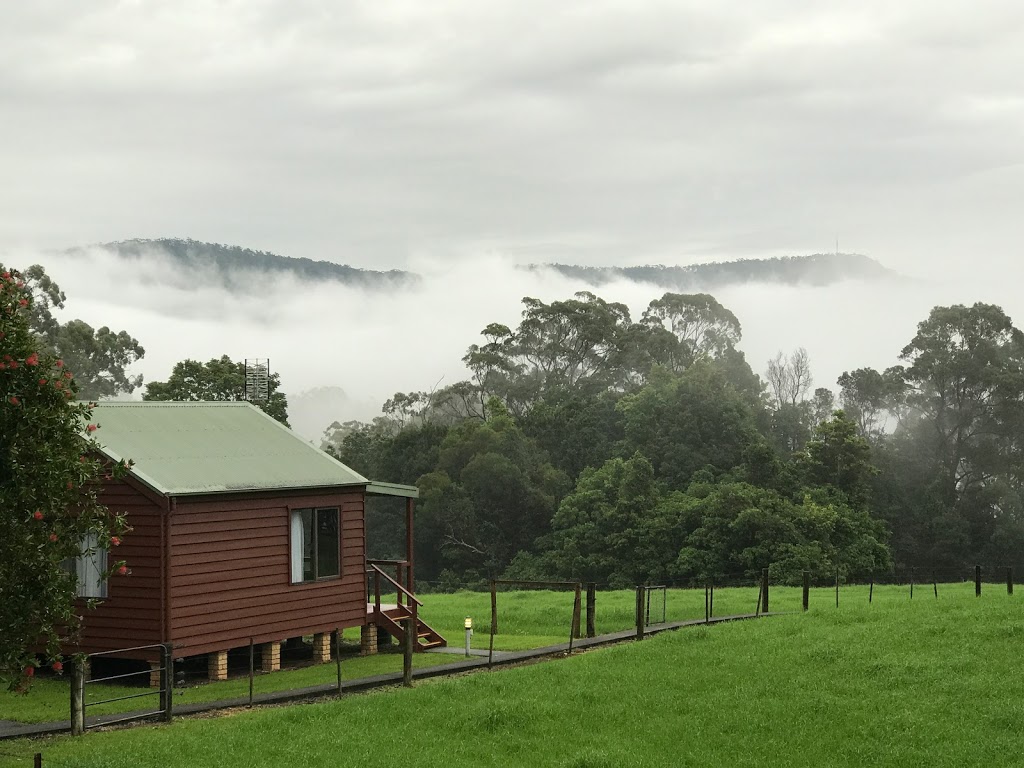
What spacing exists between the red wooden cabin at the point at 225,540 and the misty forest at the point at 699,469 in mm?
26345

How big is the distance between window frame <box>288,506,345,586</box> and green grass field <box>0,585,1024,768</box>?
15.7 feet

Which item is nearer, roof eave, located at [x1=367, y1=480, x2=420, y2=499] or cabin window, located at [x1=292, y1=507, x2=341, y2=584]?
cabin window, located at [x1=292, y1=507, x2=341, y2=584]

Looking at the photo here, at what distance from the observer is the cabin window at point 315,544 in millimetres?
27922

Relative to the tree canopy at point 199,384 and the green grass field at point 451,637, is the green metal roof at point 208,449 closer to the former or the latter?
the green grass field at point 451,637

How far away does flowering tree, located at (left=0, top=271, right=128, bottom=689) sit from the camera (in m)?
17.2

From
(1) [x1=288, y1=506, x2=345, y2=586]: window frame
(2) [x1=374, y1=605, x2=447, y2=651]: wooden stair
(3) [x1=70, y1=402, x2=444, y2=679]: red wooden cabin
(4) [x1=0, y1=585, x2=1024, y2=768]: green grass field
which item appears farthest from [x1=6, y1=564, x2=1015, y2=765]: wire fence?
(4) [x1=0, y1=585, x2=1024, y2=768]: green grass field

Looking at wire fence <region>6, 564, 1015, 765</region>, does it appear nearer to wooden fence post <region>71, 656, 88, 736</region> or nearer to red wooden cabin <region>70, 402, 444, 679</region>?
wooden fence post <region>71, 656, 88, 736</region>

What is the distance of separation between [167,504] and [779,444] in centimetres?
6631

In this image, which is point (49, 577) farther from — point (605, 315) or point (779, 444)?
point (605, 315)

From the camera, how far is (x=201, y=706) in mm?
22203

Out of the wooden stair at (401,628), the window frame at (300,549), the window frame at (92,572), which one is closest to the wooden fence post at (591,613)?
the wooden stair at (401,628)

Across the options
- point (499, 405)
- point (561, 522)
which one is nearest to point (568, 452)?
point (499, 405)

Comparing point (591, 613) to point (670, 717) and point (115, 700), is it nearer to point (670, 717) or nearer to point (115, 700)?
point (670, 717)

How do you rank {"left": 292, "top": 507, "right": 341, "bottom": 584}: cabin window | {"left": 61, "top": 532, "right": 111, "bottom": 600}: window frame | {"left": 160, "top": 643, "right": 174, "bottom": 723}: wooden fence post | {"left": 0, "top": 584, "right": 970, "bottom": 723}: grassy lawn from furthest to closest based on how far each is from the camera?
{"left": 292, "top": 507, "right": 341, "bottom": 584}: cabin window, {"left": 61, "top": 532, "right": 111, "bottom": 600}: window frame, {"left": 0, "top": 584, "right": 970, "bottom": 723}: grassy lawn, {"left": 160, "top": 643, "right": 174, "bottom": 723}: wooden fence post
